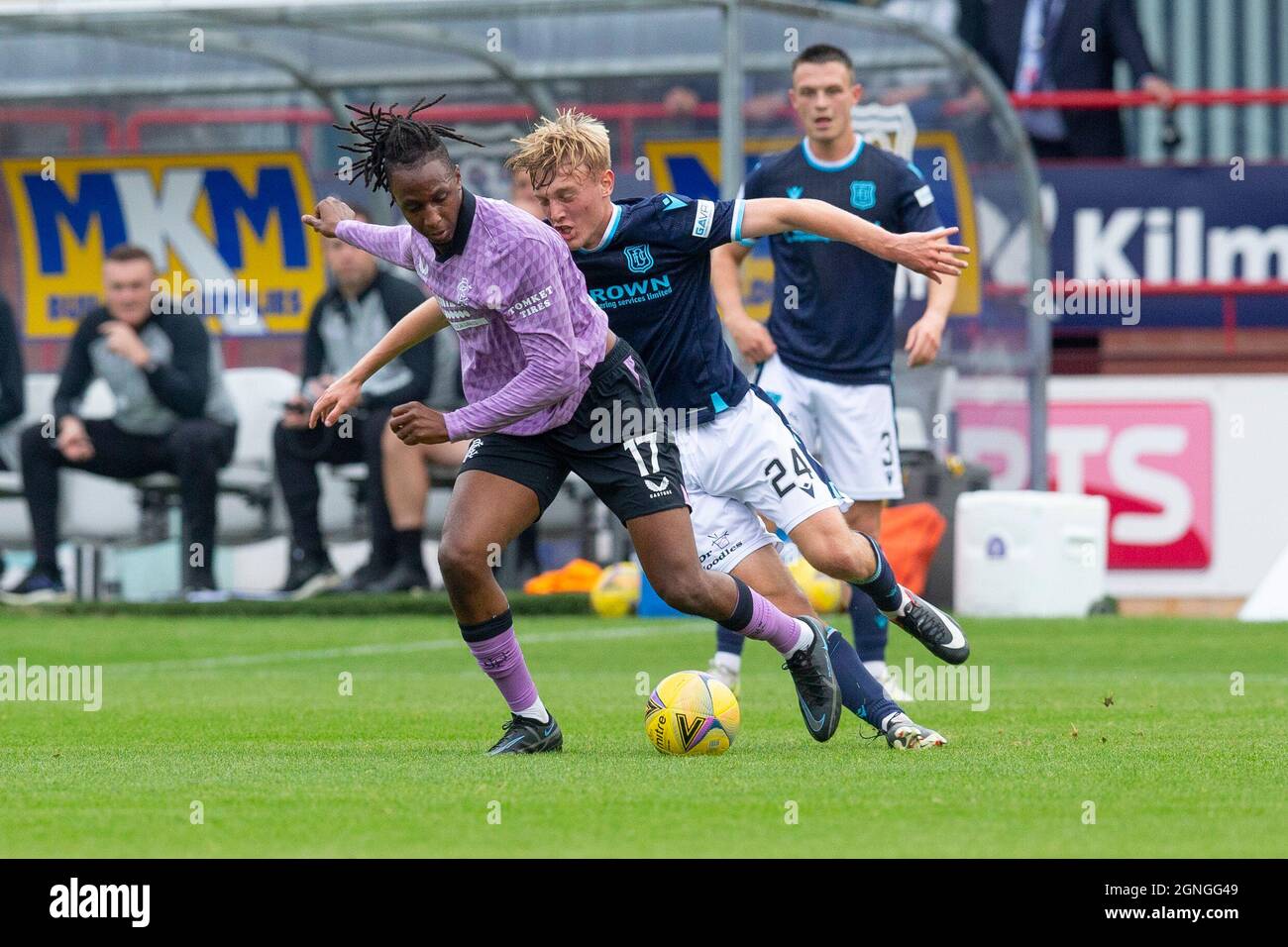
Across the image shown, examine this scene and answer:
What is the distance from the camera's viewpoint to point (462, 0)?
50.5 ft

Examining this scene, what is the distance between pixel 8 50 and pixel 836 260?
9557 millimetres

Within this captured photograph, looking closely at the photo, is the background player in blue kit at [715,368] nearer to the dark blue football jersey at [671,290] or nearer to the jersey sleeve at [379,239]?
the dark blue football jersey at [671,290]

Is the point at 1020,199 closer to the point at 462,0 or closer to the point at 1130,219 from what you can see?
the point at 1130,219

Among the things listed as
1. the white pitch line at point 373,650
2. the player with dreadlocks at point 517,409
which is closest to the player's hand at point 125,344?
the white pitch line at point 373,650

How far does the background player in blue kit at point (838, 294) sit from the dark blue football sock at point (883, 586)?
150 centimetres

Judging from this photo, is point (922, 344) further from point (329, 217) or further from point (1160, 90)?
point (1160, 90)

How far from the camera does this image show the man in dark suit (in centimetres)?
1623

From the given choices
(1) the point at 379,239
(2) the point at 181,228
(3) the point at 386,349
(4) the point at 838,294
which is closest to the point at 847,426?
(4) the point at 838,294

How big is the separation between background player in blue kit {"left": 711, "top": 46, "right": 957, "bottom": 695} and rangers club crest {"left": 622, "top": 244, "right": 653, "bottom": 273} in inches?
63.2

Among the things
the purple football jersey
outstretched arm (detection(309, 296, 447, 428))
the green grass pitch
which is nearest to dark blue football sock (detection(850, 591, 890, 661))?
the green grass pitch

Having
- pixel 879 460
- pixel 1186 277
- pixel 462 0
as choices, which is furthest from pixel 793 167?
pixel 1186 277

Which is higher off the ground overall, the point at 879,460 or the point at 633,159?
the point at 633,159

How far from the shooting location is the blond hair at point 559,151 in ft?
21.6

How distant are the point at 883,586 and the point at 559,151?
1677 mm
